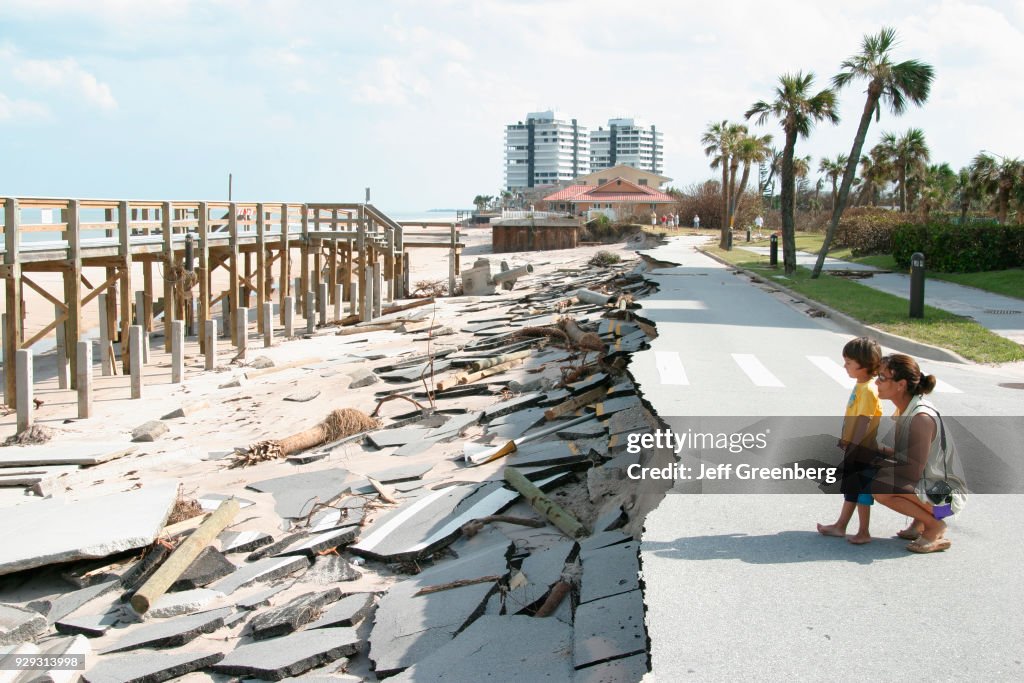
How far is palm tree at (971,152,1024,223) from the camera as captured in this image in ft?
128

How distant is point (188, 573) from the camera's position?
6.90 meters

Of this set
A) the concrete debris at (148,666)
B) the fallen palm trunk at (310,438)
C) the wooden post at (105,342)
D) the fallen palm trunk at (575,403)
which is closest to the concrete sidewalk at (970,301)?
the fallen palm trunk at (575,403)

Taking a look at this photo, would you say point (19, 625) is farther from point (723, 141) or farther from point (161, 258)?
point (723, 141)

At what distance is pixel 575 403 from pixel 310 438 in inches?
127

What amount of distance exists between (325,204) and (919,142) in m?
44.9

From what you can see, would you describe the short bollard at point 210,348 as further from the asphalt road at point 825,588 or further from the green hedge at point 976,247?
the green hedge at point 976,247

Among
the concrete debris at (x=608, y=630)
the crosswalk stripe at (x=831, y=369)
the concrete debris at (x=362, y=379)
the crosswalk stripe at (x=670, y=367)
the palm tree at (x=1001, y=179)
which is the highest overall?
the palm tree at (x=1001, y=179)

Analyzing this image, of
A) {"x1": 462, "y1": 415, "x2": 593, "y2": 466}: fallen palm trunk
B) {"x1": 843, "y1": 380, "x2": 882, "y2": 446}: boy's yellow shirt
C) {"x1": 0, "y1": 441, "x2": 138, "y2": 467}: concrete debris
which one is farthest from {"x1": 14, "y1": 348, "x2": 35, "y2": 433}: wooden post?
{"x1": 843, "y1": 380, "x2": 882, "y2": 446}: boy's yellow shirt

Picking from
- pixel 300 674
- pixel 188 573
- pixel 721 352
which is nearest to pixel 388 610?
pixel 300 674

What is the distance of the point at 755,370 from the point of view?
11.9 meters

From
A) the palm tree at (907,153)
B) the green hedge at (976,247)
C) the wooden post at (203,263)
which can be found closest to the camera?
the wooden post at (203,263)

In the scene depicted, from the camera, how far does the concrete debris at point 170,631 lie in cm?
598

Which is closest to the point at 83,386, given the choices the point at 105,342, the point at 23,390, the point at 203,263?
the point at 23,390

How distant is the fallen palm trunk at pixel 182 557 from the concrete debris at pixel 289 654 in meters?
0.99
